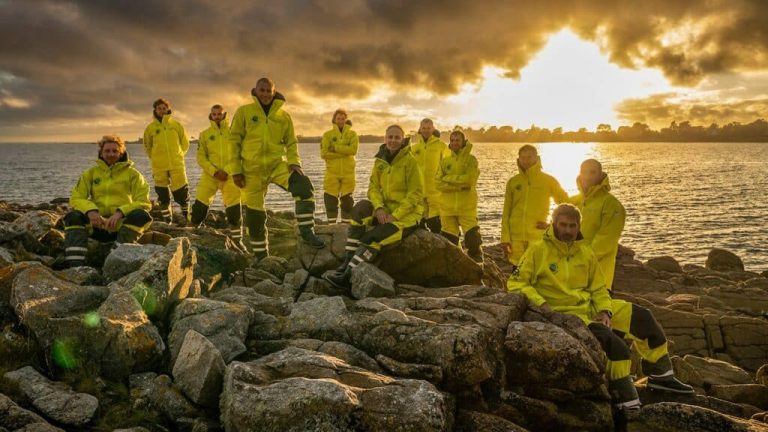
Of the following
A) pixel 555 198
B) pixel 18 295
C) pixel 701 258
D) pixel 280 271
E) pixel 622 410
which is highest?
pixel 555 198

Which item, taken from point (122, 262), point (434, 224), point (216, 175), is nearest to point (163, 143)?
Result: point (216, 175)

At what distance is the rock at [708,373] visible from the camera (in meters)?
9.52

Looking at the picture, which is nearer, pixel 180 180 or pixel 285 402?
pixel 285 402

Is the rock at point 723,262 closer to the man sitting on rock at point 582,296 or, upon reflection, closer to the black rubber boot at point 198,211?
the man sitting on rock at point 582,296

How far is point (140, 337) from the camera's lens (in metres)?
6.01

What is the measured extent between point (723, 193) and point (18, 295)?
254 feet

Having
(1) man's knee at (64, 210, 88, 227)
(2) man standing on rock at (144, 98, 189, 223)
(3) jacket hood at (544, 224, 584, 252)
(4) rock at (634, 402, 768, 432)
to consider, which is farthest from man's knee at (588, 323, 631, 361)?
(2) man standing on rock at (144, 98, 189, 223)

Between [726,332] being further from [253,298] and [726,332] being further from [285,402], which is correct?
[285,402]

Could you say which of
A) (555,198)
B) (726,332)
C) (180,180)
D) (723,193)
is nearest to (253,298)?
(555,198)

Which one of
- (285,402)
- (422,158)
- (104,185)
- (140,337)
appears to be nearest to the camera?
(285,402)

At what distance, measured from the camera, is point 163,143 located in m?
15.4

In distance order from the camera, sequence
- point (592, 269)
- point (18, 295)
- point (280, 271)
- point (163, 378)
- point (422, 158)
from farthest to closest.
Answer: point (422, 158) < point (280, 271) < point (592, 269) < point (18, 295) < point (163, 378)

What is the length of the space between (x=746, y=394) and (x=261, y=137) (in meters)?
10.4

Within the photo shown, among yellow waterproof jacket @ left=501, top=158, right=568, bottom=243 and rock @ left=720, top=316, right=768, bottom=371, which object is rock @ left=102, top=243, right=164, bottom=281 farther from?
rock @ left=720, top=316, right=768, bottom=371
